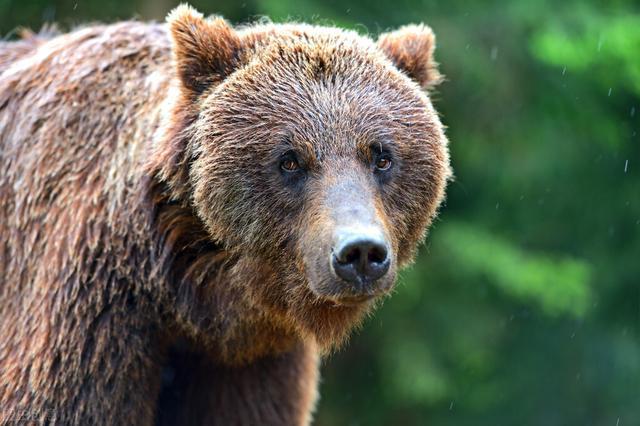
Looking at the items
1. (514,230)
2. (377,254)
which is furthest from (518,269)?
(377,254)

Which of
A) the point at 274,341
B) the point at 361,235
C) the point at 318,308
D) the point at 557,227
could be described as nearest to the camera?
the point at 361,235

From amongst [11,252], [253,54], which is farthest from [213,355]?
[253,54]

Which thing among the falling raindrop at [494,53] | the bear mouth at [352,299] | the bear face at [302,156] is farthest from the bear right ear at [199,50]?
the falling raindrop at [494,53]

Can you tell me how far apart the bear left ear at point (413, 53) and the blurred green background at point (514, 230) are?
367 centimetres

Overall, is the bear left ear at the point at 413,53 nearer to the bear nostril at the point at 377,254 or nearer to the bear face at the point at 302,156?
the bear face at the point at 302,156

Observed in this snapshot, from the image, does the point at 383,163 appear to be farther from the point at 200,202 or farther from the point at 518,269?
the point at 518,269

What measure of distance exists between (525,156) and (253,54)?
686cm

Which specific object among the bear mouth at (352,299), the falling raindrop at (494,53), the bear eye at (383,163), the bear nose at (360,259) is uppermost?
the bear eye at (383,163)

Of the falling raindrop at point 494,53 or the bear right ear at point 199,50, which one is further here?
the falling raindrop at point 494,53

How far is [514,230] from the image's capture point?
11.9m

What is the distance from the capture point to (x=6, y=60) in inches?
228

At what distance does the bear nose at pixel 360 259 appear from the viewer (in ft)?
13.6

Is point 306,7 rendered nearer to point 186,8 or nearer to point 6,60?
point 6,60

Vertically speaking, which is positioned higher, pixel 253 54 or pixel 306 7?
pixel 253 54
